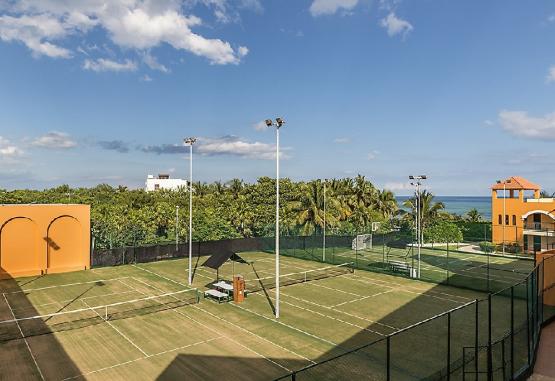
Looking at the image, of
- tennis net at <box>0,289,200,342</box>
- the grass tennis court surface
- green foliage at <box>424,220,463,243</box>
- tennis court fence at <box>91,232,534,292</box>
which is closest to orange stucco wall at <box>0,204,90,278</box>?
the grass tennis court surface

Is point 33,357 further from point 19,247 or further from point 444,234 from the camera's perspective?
point 444,234

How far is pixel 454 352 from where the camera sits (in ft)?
55.7

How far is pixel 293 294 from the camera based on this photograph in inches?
1045

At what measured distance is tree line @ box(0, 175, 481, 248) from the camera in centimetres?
4356

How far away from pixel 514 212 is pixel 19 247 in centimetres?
5295

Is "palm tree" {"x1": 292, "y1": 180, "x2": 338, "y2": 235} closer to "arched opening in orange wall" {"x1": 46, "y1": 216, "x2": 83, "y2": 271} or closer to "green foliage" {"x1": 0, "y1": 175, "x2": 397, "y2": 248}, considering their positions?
"green foliage" {"x1": 0, "y1": 175, "x2": 397, "y2": 248}

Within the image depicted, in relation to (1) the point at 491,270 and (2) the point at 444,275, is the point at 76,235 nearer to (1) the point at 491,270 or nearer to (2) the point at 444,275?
(2) the point at 444,275

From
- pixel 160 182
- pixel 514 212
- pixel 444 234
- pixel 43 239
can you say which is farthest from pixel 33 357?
pixel 160 182

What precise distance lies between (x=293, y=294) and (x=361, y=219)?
32.6 m

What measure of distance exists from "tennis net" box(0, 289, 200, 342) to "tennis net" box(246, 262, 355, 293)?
15.0 feet

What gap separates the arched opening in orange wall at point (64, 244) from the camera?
33000 mm

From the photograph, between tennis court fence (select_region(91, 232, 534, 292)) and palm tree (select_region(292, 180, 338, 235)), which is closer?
tennis court fence (select_region(91, 232, 534, 292))

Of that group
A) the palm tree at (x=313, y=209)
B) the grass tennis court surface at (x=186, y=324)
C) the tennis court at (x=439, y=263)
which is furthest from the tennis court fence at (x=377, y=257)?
the palm tree at (x=313, y=209)

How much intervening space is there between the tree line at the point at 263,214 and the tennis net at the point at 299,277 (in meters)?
6.88
